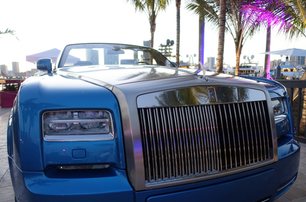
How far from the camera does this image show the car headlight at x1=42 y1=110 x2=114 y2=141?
5.51 feet

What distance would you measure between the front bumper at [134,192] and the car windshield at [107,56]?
1972 mm

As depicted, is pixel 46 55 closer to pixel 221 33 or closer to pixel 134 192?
pixel 221 33

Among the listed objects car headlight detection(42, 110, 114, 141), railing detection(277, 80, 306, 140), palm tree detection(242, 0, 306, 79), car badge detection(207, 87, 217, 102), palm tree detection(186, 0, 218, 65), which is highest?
palm tree detection(186, 0, 218, 65)

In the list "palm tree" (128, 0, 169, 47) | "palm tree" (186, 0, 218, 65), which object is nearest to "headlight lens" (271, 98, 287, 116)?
"palm tree" (186, 0, 218, 65)

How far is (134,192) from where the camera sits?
1.64 metres

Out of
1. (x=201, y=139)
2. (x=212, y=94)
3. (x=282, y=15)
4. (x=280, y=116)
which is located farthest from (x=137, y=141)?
(x=282, y=15)

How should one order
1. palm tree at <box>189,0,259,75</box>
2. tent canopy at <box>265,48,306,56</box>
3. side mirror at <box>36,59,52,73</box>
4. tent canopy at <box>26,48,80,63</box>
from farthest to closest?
tent canopy at <box>265,48,306,56</box>, tent canopy at <box>26,48,80,63</box>, palm tree at <box>189,0,259,75</box>, side mirror at <box>36,59,52,73</box>

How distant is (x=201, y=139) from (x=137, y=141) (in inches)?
15.8

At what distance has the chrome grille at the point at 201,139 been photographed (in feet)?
5.64

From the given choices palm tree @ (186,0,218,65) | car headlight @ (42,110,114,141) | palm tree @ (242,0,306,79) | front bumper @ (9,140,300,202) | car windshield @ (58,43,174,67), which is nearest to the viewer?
front bumper @ (9,140,300,202)

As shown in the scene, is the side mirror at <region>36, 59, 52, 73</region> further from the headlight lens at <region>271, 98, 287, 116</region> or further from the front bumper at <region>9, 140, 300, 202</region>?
the headlight lens at <region>271, 98, 287, 116</region>

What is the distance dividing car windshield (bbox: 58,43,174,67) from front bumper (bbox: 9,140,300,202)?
1972 millimetres

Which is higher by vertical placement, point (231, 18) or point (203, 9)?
point (203, 9)

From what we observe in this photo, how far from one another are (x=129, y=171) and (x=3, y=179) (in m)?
2.61
